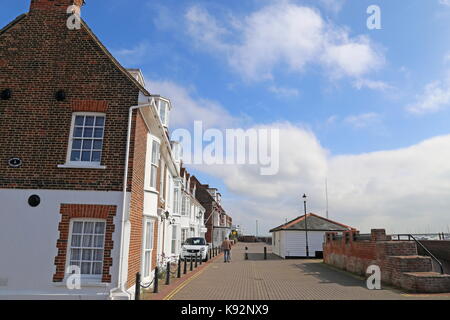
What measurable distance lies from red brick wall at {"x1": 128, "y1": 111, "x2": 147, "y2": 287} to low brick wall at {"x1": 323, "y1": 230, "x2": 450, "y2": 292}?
33.7ft

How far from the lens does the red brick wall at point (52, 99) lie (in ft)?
33.0

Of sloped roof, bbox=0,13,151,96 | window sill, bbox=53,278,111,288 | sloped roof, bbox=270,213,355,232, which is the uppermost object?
sloped roof, bbox=0,13,151,96

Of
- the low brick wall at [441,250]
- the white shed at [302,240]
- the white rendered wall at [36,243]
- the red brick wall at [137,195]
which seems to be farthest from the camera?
the white shed at [302,240]

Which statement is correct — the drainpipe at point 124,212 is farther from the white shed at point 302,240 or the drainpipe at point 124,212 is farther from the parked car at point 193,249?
the white shed at point 302,240

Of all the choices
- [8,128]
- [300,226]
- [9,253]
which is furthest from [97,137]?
[300,226]

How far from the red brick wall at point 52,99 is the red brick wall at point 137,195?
1.39 feet

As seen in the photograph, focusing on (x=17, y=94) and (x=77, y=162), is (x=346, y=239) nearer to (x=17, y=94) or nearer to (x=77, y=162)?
(x=77, y=162)

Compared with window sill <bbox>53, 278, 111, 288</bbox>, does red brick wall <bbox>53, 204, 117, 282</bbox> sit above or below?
above

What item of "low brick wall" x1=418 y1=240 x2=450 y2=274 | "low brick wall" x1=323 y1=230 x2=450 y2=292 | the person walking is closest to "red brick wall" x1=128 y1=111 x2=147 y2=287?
"low brick wall" x1=323 y1=230 x2=450 y2=292

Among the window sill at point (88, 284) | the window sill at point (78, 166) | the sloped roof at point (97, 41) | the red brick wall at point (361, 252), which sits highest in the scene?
the sloped roof at point (97, 41)

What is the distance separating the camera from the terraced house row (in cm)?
950

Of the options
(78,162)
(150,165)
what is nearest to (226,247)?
(150,165)

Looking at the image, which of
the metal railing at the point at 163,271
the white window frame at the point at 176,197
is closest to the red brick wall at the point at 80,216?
the metal railing at the point at 163,271

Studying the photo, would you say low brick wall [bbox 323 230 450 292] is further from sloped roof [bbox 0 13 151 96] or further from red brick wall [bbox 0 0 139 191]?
sloped roof [bbox 0 13 151 96]
